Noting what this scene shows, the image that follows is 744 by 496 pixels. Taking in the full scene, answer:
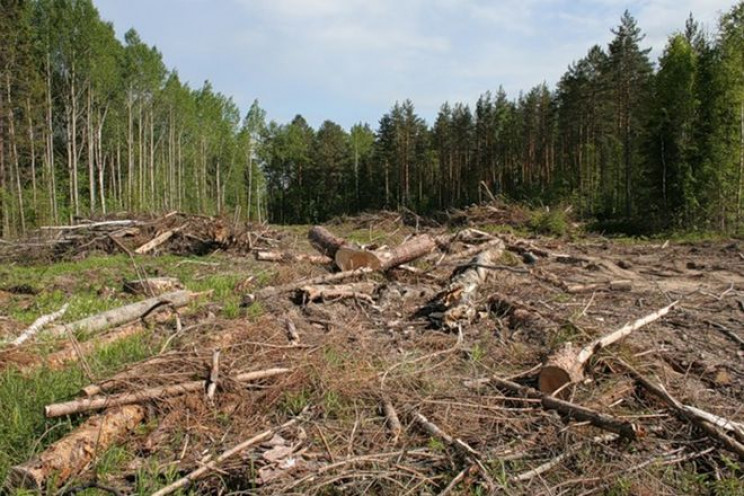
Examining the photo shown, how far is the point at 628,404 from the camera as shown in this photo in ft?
14.6

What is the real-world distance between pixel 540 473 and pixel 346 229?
64.6ft

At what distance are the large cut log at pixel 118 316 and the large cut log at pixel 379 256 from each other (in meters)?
3.23

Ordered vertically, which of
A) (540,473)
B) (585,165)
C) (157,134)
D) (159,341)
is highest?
(157,134)

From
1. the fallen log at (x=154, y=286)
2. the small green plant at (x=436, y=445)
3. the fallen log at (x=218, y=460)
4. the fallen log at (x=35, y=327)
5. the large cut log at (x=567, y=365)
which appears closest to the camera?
the fallen log at (x=218, y=460)

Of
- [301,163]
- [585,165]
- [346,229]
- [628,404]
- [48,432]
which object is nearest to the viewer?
[48,432]

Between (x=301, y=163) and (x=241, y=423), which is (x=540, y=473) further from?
(x=301, y=163)

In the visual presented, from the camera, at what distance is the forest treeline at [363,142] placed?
926 inches

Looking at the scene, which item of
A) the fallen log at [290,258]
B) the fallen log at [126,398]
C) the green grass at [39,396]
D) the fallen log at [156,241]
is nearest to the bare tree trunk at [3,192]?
the fallen log at [156,241]

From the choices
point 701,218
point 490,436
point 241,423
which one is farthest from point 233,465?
point 701,218

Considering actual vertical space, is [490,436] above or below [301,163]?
below

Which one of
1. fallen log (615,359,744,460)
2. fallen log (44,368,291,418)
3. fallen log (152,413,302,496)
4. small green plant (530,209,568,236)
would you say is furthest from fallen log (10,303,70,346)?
small green plant (530,209,568,236)

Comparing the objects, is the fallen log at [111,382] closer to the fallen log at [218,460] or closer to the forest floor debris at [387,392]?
the forest floor debris at [387,392]

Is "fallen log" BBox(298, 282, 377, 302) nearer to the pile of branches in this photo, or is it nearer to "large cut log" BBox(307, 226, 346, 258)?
"large cut log" BBox(307, 226, 346, 258)

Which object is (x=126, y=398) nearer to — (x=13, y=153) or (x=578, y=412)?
(x=578, y=412)
